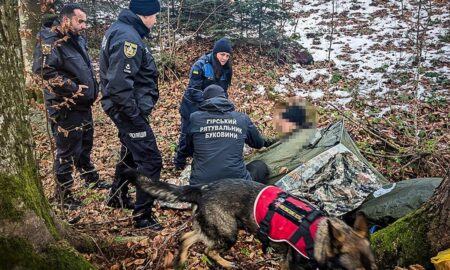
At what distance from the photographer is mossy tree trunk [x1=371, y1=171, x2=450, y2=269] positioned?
2.81m

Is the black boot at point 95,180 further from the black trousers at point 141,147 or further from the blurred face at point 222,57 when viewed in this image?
the blurred face at point 222,57

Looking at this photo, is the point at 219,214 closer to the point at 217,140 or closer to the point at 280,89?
the point at 217,140

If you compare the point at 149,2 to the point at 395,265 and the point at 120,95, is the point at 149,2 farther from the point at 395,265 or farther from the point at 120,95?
the point at 395,265

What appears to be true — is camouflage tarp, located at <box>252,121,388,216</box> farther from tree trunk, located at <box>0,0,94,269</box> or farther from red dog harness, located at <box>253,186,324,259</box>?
tree trunk, located at <box>0,0,94,269</box>

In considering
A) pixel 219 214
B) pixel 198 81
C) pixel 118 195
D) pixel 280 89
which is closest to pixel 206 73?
pixel 198 81

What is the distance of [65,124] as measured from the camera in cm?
507

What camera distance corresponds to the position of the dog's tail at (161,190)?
3430mm

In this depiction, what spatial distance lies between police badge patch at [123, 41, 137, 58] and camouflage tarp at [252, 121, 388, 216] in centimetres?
225

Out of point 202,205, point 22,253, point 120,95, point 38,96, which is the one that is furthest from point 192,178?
point 38,96

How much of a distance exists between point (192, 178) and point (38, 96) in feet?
19.0

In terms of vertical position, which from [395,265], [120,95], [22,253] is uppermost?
[120,95]

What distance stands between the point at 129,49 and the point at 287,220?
239cm

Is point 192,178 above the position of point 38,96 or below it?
below

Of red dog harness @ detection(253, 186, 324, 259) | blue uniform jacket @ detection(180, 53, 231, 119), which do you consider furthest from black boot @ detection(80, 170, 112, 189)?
red dog harness @ detection(253, 186, 324, 259)
